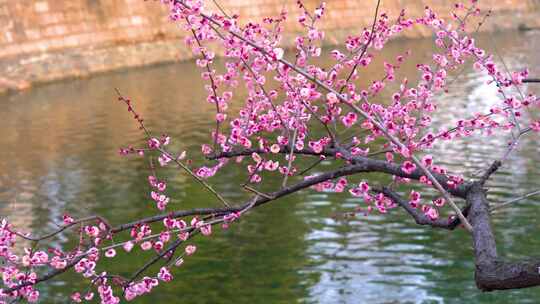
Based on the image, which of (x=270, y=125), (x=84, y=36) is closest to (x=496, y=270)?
(x=270, y=125)

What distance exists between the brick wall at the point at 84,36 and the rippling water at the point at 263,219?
4328 mm

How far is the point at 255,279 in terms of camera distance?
8297 millimetres

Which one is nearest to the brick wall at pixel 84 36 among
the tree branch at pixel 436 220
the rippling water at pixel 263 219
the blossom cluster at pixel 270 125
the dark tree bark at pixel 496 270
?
the rippling water at pixel 263 219

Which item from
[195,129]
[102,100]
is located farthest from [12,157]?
[102,100]

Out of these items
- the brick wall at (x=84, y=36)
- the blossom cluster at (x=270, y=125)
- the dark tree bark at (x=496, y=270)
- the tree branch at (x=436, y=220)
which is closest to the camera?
the dark tree bark at (x=496, y=270)

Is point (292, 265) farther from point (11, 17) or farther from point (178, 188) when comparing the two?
point (11, 17)

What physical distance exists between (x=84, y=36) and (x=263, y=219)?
1491 cm

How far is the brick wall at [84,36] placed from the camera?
22.3 metres

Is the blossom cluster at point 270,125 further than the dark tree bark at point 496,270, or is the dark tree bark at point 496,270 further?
the blossom cluster at point 270,125

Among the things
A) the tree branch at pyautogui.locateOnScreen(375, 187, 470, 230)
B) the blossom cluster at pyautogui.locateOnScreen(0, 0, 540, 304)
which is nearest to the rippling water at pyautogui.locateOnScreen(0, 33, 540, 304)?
the blossom cluster at pyautogui.locateOnScreen(0, 0, 540, 304)

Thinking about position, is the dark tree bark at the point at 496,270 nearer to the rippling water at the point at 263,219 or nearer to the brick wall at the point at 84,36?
the rippling water at the point at 263,219

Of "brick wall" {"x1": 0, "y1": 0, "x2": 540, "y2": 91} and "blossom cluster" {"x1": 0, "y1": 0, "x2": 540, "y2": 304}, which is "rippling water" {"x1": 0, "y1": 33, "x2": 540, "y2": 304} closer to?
"blossom cluster" {"x1": 0, "y1": 0, "x2": 540, "y2": 304}

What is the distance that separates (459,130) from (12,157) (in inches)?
404

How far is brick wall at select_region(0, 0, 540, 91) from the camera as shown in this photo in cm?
2230
